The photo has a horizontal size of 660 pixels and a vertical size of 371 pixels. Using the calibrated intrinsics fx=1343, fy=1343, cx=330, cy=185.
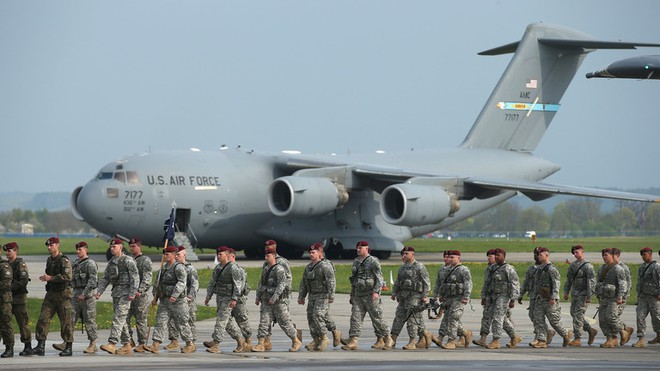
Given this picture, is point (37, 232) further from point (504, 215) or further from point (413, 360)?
point (413, 360)

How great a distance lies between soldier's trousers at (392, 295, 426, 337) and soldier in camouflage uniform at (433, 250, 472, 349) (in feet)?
1.13

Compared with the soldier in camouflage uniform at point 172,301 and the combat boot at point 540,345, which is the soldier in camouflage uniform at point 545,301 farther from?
the soldier in camouflage uniform at point 172,301

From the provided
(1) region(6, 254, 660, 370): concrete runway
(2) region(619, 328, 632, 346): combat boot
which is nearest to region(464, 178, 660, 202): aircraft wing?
(1) region(6, 254, 660, 370): concrete runway

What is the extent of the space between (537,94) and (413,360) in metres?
35.4

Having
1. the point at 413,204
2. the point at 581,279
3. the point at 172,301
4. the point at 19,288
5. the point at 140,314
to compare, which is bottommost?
the point at 140,314

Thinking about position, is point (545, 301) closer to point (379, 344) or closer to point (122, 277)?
point (379, 344)

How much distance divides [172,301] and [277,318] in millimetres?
1589

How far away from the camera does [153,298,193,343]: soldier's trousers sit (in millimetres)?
19438

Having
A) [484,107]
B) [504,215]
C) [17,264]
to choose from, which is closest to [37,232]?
[504,215]

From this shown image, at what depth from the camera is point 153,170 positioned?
43.5 meters

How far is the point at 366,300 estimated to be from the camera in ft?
66.3

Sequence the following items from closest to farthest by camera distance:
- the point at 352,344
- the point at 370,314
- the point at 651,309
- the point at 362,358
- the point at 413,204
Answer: the point at 362,358 < the point at 352,344 < the point at 370,314 < the point at 651,309 < the point at 413,204

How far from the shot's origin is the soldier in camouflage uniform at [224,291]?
64.0 feet

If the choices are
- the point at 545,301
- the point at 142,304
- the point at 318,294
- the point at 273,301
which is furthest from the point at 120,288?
the point at 545,301
